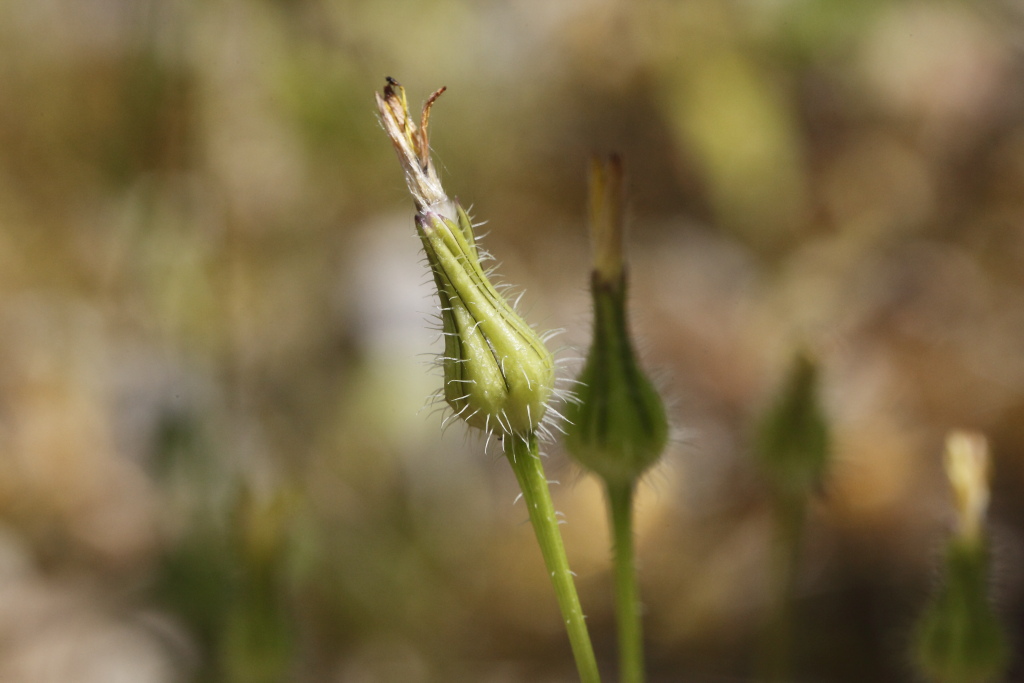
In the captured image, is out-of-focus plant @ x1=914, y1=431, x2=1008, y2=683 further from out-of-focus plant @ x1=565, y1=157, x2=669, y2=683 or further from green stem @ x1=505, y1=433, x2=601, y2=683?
green stem @ x1=505, y1=433, x2=601, y2=683

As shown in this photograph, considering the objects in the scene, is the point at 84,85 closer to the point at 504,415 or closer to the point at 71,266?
the point at 71,266

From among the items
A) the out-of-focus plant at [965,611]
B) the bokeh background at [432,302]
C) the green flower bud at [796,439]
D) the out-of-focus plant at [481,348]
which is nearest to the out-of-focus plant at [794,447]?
the green flower bud at [796,439]

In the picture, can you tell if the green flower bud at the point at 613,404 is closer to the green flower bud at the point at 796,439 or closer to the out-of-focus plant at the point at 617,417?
the out-of-focus plant at the point at 617,417

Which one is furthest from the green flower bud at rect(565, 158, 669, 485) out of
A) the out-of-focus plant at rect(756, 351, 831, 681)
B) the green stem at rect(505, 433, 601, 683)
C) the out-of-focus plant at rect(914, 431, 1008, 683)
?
the out-of-focus plant at rect(756, 351, 831, 681)

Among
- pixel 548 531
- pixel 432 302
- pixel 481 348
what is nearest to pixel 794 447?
pixel 548 531

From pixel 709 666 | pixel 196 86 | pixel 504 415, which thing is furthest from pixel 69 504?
pixel 504 415
